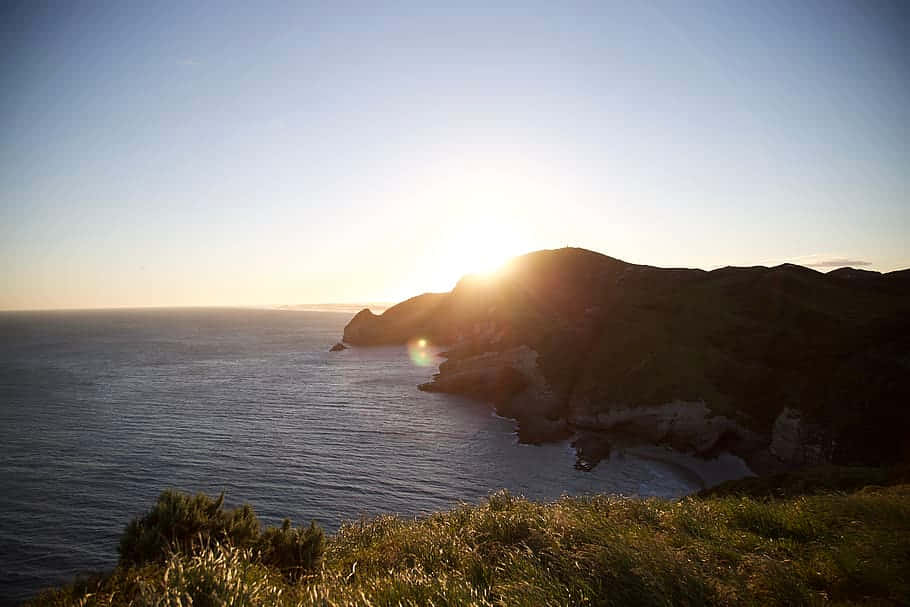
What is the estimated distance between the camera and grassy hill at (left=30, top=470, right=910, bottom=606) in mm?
5184

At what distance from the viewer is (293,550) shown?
9180mm

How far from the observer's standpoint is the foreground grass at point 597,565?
5.15 m

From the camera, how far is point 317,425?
48438 mm

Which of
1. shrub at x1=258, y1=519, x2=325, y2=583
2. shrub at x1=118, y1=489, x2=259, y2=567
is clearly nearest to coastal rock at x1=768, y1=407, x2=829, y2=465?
shrub at x1=258, y1=519, x2=325, y2=583

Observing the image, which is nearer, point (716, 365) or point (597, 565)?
point (597, 565)

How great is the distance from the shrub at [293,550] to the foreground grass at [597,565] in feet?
1.12

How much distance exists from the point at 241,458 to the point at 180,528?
3180 centimetres

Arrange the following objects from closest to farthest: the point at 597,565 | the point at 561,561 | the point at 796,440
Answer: the point at 597,565, the point at 561,561, the point at 796,440

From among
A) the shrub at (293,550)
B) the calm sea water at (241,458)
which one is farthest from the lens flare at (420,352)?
the shrub at (293,550)

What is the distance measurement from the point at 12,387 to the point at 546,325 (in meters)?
→ 84.7

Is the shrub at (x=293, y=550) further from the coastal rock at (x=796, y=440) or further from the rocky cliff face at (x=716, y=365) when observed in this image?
the coastal rock at (x=796, y=440)

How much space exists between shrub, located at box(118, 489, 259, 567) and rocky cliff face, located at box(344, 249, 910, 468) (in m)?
36.5

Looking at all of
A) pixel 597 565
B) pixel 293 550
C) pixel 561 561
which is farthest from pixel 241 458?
pixel 597 565

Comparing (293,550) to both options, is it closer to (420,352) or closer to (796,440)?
(796,440)
